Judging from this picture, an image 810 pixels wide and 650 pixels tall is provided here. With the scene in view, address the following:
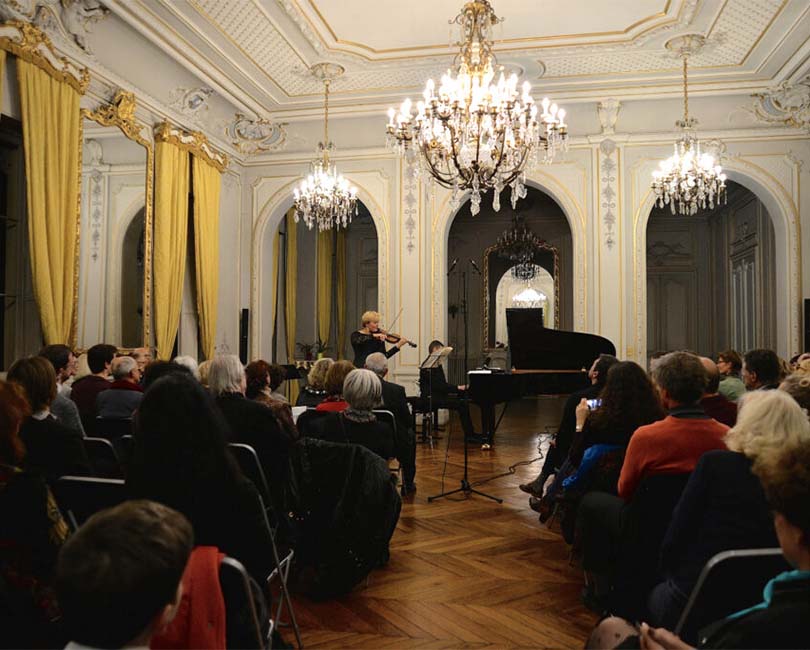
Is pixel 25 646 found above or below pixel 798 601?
below

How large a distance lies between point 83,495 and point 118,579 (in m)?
1.36

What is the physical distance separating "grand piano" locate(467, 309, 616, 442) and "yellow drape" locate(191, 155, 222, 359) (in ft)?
11.6

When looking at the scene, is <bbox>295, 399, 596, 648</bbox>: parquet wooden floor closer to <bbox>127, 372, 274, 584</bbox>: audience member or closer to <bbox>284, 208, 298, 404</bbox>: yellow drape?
<bbox>127, 372, 274, 584</bbox>: audience member

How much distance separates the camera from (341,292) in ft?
44.7

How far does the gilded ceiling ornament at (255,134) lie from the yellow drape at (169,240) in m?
1.59

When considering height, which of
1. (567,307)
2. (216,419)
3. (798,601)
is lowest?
(798,601)

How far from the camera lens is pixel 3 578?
5.46ft

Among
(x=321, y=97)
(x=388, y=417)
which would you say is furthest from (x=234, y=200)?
(x=388, y=417)

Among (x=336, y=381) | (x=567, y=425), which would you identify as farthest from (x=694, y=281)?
(x=336, y=381)

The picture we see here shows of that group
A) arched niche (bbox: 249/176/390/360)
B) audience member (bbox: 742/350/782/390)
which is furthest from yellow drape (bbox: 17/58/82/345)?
audience member (bbox: 742/350/782/390)

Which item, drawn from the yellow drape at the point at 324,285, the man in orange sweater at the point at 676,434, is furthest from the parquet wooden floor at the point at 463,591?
the yellow drape at the point at 324,285

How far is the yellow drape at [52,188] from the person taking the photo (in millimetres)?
5230

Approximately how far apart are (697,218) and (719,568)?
42.1 ft

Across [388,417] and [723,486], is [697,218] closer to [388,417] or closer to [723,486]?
[388,417]
